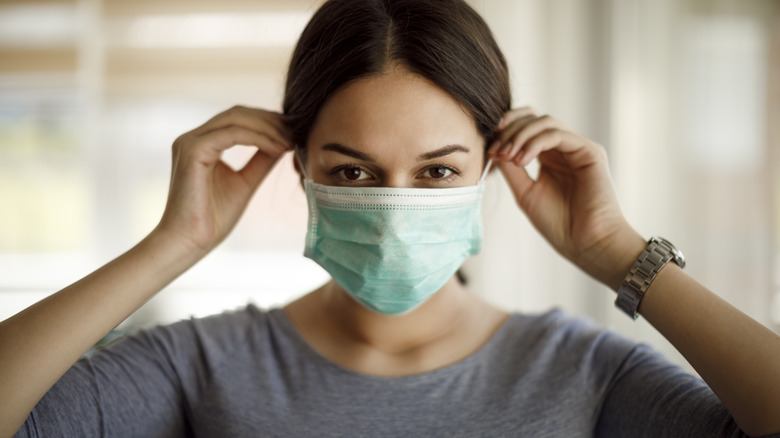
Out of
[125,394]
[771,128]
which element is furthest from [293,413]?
[771,128]

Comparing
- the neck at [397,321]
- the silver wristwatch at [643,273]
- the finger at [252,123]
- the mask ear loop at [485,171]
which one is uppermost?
the finger at [252,123]

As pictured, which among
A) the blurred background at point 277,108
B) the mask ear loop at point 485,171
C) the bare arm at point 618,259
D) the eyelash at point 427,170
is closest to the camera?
the bare arm at point 618,259

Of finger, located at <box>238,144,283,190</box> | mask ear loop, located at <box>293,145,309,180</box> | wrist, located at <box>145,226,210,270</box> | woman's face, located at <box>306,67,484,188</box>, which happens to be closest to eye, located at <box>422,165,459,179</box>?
woman's face, located at <box>306,67,484,188</box>

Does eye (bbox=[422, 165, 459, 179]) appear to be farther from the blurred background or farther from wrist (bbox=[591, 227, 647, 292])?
the blurred background

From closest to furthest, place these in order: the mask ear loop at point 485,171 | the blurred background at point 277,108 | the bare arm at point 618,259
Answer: the bare arm at point 618,259 → the mask ear loop at point 485,171 → the blurred background at point 277,108

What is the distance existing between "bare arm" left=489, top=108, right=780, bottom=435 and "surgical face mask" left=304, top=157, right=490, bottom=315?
0.16 meters

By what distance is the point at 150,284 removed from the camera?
120 centimetres

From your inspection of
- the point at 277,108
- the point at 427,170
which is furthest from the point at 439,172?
the point at 277,108

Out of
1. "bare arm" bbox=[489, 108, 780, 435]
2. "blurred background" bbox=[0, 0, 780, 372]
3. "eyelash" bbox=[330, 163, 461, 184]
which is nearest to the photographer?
"bare arm" bbox=[489, 108, 780, 435]

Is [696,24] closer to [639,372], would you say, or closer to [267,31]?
[639,372]

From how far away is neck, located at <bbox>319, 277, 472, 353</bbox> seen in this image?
4.52ft

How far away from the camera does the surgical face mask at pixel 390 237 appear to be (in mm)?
1212

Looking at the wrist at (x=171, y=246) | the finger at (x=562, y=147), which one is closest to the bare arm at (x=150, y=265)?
the wrist at (x=171, y=246)

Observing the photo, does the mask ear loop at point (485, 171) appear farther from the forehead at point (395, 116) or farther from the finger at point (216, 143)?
the finger at point (216, 143)
